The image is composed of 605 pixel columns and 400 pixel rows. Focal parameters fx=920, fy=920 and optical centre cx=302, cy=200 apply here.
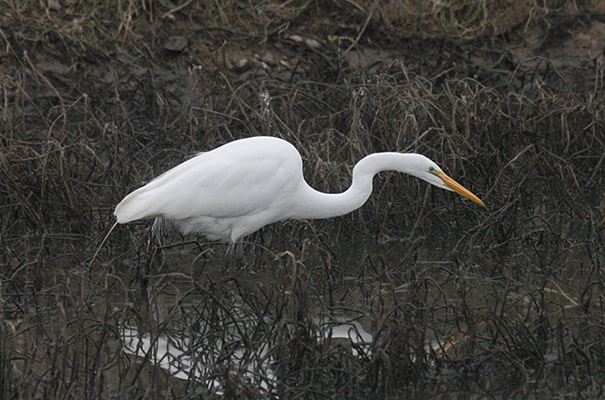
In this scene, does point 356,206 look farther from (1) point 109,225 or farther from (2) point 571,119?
(2) point 571,119

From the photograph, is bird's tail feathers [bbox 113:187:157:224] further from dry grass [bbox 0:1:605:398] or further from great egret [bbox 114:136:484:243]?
dry grass [bbox 0:1:605:398]

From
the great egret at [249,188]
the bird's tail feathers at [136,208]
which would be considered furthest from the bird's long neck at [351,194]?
the bird's tail feathers at [136,208]

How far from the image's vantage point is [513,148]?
6309 mm

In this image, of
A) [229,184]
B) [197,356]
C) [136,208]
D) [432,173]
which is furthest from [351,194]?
[197,356]

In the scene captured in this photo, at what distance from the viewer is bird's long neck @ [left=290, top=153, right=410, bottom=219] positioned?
4.60m

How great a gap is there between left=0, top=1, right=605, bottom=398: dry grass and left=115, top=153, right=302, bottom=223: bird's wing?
9.0 inches

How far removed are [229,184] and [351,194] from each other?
63cm

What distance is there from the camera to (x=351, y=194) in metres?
4.73

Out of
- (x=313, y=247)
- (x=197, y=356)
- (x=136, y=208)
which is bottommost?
(x=197, y=356)

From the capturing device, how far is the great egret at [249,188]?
458cm

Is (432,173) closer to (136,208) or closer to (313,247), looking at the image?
(313,247)

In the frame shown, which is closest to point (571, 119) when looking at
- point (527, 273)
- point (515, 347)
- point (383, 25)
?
point (527, 273)

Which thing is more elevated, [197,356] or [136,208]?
[136,208]

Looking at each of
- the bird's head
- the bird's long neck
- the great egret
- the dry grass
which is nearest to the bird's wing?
the great egret
